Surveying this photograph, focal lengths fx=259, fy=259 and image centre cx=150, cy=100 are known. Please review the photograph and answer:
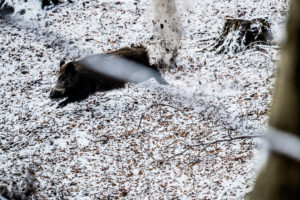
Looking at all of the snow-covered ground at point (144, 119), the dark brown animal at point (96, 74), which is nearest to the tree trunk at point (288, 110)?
the snow-covered ground at point (144, 119)

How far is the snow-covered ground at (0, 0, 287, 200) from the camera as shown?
16.9 ft

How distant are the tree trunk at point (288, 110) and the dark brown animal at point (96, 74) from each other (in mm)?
6756

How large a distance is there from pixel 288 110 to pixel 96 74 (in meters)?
7.76

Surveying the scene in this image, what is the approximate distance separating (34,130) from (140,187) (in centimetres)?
346

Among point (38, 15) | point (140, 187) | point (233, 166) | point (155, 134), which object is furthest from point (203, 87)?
point (38, 15)

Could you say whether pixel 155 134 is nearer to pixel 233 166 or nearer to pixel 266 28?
pixel 233 166

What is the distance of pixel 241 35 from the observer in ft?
25.0

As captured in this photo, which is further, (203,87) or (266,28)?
(266,28)

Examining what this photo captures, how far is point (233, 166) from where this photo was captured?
5.07 metres

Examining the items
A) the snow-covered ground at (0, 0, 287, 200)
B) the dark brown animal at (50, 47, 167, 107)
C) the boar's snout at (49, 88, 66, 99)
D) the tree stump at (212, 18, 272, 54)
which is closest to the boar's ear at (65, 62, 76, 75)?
the dark brown animal at (50, 47, 167, 107)

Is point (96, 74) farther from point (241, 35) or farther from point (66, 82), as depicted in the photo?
point (241, 35)

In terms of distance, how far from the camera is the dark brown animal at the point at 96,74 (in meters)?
7.86

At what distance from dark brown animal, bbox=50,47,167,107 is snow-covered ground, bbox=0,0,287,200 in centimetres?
33

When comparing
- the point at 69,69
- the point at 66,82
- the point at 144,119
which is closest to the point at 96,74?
the point at 69,69
